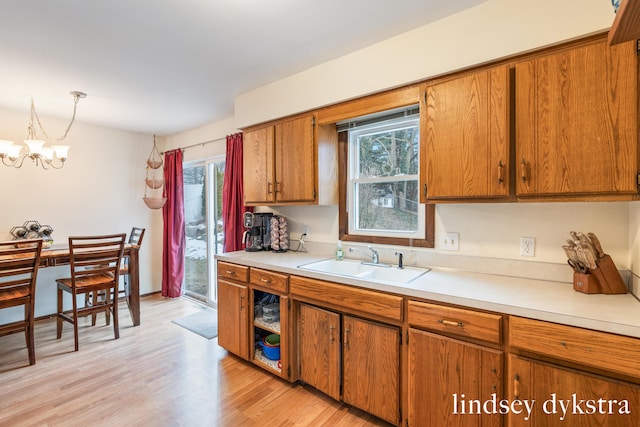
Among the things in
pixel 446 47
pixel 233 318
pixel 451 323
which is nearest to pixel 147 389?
pixel 233 318

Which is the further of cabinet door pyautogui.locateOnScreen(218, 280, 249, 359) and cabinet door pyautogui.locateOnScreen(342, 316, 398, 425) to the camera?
cabinet door pyautogui.locateOnScreen(218, 280, 249, 359)

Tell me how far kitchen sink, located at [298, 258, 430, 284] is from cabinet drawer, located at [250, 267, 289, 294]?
0.53ft

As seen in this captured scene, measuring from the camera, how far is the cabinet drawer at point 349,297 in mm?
1679

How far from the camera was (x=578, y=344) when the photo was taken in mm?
1182

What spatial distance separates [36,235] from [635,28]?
15.9 feet

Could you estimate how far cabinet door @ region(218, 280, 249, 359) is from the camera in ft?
8.12

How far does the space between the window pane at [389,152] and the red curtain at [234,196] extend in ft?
4.61

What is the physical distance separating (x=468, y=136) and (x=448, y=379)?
129 centimetres

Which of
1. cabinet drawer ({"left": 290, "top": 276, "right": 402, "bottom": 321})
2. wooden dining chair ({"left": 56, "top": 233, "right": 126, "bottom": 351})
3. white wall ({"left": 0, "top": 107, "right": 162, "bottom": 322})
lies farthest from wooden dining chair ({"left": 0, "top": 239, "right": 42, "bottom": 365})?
cabinet drawer ({"left": 290, "top": 276, "right": 402, "bottom": 321})

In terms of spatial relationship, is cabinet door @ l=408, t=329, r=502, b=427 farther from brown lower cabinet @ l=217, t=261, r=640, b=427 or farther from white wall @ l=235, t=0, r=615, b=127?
white wall @ l=235, t=0, r=615, b=127

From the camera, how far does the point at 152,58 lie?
7.30ft

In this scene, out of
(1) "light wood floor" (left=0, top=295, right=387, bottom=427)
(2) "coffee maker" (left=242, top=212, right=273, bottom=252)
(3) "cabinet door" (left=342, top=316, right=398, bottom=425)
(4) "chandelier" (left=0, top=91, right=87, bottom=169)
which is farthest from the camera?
(2) "coffee maker" (left=242, top=212, right=273, bottom=252)

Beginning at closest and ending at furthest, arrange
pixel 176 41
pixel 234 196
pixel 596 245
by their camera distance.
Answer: pixel 596 245, pixel 176 41, pixel 234 196

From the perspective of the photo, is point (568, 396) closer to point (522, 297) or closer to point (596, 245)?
point (522, 297)
